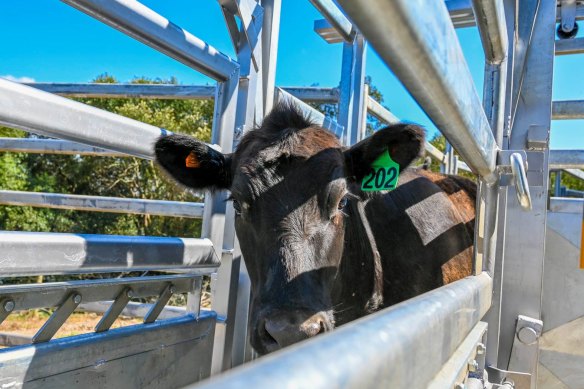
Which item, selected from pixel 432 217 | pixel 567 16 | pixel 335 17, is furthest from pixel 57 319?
pixel 567 16

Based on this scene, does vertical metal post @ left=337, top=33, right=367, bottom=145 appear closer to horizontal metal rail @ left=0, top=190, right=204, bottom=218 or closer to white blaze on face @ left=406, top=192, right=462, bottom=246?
white blaze on face @ left=406, top=192, right=462, bottom=246

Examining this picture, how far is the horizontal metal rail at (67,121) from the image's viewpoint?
1.38m

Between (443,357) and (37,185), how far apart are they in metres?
17.7

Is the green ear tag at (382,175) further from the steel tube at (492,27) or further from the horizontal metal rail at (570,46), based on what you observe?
the horizontal metal rail at (570,46)

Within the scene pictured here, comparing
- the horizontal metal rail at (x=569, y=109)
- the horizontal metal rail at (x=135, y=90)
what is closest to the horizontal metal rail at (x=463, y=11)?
the horizontal metal rail at (x=569, y=109)

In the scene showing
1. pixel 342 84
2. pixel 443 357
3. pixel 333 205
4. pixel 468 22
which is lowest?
pixel 443 357

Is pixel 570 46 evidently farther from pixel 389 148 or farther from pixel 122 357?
pixel 122 357

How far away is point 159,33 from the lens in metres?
2.00

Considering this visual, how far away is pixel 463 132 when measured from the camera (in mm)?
1139

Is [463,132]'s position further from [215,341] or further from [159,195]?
[159,195]

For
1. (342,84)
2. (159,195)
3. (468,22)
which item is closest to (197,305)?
(342,84)

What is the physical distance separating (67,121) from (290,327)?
3.62 feet

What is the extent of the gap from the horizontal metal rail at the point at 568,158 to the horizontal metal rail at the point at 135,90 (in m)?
3.09

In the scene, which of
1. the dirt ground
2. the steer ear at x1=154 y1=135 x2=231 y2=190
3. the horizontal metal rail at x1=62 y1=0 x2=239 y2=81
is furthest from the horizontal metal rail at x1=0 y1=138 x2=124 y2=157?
the dirt ground
